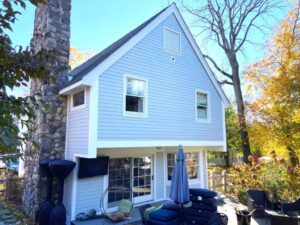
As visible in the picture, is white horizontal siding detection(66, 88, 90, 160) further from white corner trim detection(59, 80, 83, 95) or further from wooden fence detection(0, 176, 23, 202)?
wooden fence detection(0, 176, 23, 202)

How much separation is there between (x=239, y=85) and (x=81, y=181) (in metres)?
12.5

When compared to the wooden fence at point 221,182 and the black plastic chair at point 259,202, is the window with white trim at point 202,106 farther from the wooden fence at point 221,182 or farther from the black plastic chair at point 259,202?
the black plastic chair at point 259,202

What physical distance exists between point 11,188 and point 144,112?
6714 mm

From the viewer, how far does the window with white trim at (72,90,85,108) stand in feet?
27.1

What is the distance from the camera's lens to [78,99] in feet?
28.1

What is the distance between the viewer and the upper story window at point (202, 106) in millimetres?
11234

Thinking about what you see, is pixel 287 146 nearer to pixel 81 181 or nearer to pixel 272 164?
pixel 272 164

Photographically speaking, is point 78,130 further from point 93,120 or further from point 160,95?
point 160,95

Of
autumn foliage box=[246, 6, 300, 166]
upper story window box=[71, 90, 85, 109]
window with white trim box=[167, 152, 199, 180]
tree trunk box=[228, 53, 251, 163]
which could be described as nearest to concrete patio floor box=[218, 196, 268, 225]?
window with white trim box=[167, 152, 199, 180]

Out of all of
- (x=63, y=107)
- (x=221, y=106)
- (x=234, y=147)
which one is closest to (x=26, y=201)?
(x=63, y=107)

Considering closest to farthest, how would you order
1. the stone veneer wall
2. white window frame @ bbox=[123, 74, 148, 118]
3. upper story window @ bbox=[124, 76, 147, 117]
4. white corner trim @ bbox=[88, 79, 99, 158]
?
white corner trim @ bbox=[88, 79, 99, 158] → white window frame @ bbox=[123, 74, 148, 118] → the stone veneer wall → upper story window @ bbox=[124, 76, 147, 117]

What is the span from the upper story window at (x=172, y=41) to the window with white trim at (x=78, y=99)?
163 inches

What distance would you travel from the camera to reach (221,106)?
12398mm

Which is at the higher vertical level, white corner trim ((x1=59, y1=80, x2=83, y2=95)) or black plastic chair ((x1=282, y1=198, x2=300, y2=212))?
white corner trim ((x1=59, y1=80, x2=83, y2=95))
